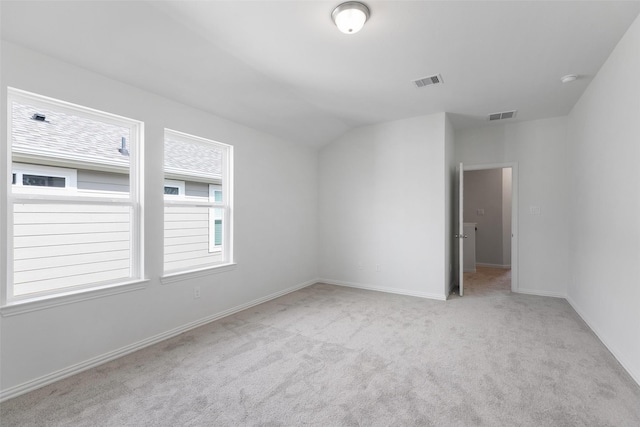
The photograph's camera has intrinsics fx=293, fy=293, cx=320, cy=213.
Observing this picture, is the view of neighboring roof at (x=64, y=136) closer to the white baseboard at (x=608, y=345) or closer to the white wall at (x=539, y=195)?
the white baseboard at (x=608, y=345)

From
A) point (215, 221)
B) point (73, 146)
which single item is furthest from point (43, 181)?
point (215, 221)

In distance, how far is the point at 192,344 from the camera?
2.83 metres

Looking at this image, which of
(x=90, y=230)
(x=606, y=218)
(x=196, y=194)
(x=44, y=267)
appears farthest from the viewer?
(x=196, y=194)

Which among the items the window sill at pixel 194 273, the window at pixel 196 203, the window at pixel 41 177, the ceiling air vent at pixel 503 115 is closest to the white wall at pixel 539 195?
the ceiling air vent at pixel 503 115

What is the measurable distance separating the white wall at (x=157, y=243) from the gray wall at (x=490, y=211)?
4234mm

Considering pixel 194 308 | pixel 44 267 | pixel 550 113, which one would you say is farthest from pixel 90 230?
pixel 550 113

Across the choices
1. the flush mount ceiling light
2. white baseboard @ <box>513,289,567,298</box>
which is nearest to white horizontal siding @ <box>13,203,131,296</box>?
the flush mount ceiling light

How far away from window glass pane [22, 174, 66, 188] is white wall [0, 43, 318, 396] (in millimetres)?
→ 205

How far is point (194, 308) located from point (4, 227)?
176cm

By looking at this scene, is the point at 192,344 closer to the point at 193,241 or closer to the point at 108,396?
the point at 108,396

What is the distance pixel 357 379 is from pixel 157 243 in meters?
2.27

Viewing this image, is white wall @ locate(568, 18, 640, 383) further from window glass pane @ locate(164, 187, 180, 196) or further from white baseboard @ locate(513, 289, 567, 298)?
window glass pane @ locate(164, 187, 180, 196)

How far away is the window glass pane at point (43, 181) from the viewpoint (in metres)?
2.22

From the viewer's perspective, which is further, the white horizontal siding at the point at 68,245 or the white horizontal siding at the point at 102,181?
the white horizontal siding at the point at 102,181
